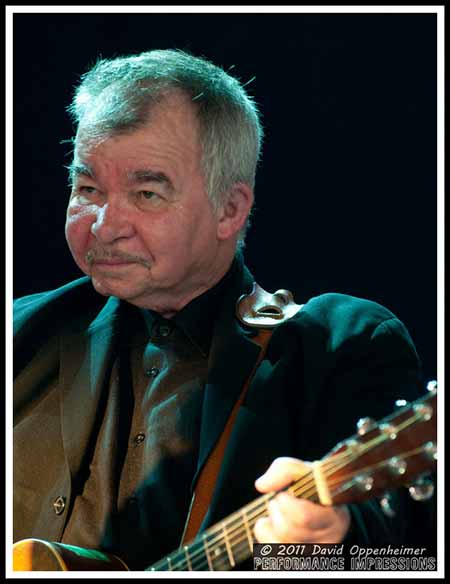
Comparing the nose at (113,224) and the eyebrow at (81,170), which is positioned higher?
the eyebrow at (81,170)

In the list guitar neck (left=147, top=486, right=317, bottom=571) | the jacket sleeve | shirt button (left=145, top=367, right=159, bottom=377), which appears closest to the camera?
guitar neck (left=147, top=486, right=317, bottom=571)

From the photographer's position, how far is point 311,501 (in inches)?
66.4

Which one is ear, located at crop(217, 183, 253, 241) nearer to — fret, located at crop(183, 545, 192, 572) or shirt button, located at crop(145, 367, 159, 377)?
shirt button, located at crop(145, 367, 159, 377)

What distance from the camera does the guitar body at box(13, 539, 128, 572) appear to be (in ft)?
6.59

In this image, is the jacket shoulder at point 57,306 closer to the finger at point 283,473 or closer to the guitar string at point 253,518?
the guitar string at point 253,518

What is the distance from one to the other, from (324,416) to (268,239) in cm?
54

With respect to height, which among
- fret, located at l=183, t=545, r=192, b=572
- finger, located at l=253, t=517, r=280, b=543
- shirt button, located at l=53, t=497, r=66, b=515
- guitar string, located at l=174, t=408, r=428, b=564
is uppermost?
guitar string, located at l=174, t=408, r=428, b=564

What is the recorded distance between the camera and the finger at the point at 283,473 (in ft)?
5.56

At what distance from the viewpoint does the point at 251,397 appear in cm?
206

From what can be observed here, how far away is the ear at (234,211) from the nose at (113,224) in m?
0.22

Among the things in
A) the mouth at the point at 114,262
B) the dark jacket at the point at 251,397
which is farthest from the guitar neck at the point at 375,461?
the mouth at the point at 114,262

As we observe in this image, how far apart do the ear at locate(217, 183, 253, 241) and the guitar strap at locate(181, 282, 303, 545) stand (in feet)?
0.47

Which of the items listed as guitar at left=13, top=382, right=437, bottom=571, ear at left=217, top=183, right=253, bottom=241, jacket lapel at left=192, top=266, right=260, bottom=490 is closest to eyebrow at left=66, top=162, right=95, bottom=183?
ear at left=217, top=183, right=253, bottom=241

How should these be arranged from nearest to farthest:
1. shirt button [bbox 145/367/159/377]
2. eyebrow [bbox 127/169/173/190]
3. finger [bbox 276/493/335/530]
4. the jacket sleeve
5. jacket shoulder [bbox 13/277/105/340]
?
finger [bbox 276/493/335/530], the jacket sleeve, eyebrow [bbox 127/169/173/190], shirt button [bbox 145/367/159/377], jacket shoulder [bbox 13/277/105/340]
